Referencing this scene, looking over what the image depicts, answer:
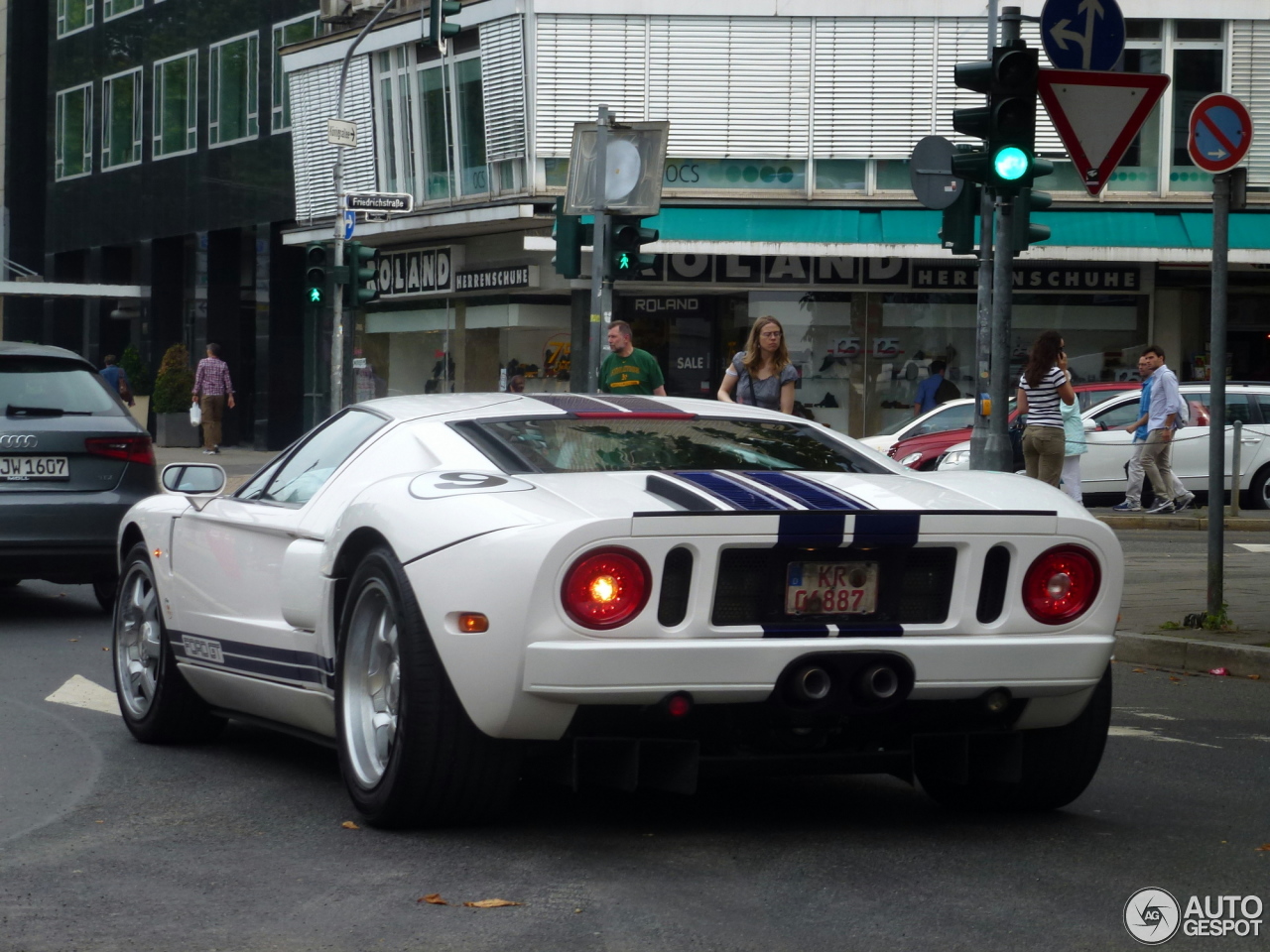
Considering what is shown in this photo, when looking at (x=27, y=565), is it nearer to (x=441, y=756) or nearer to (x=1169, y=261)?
(x=441, y=756)

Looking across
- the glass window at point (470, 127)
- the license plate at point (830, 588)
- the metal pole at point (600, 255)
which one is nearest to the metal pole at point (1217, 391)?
the license plate at point (830, 588)

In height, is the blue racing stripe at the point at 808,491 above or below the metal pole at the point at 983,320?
below

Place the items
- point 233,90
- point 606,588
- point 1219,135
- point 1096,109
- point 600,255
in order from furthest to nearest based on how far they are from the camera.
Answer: point 233,90 → point 600,255 → point 1096,109 → point 1219,135 → point 606,588

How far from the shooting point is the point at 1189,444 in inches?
820

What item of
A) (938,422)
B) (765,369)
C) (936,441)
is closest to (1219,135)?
(765,369)

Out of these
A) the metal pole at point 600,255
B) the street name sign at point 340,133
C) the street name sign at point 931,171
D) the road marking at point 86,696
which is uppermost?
the street name sign at point 340,133

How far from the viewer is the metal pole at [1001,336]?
12.7m

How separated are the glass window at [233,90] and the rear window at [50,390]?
90.2 feet

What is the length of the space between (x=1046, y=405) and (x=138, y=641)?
1145cm

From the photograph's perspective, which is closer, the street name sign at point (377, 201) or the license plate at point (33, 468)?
the license plate at point (33, 468)

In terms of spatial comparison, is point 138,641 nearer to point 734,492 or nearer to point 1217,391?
point 734,492

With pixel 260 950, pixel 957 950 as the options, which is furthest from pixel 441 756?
pixel 957 950

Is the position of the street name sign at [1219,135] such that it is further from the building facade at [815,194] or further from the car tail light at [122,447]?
the building facade at [815,194]

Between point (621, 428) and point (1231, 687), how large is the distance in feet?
14.1
